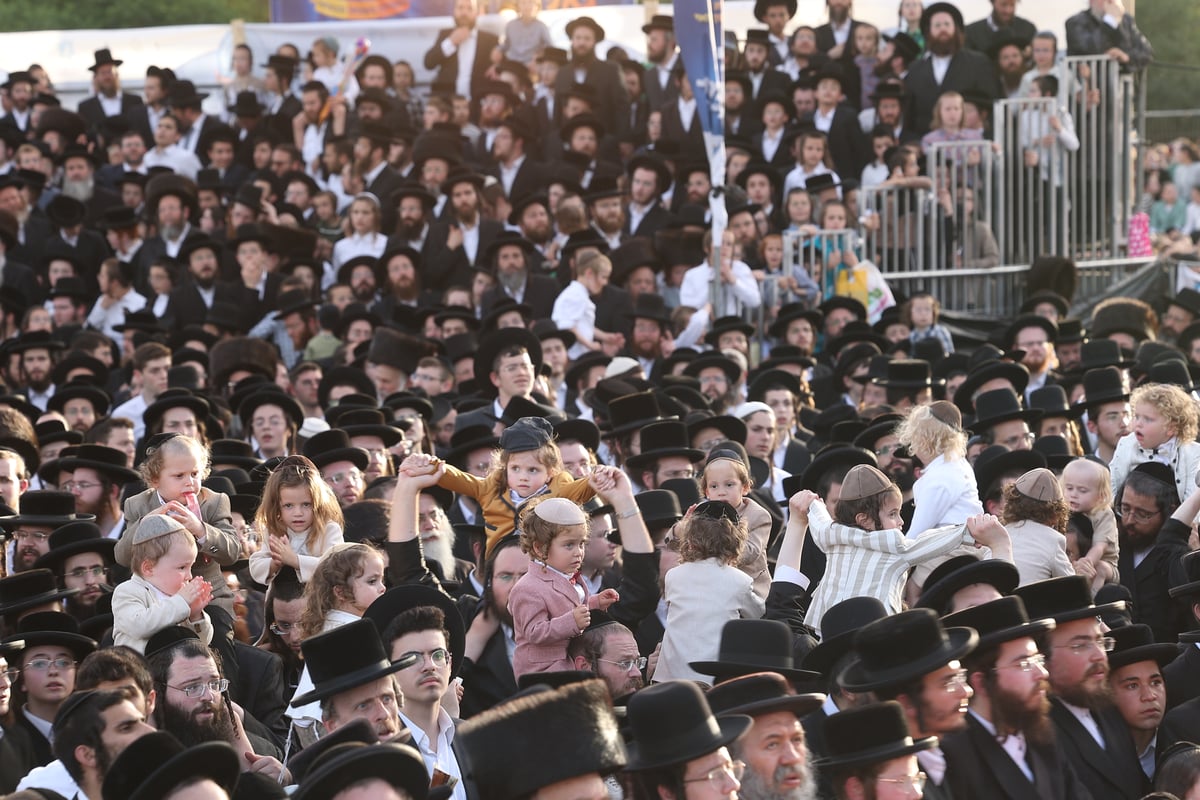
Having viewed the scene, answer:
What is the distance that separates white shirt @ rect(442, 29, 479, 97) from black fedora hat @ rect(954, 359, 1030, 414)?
9957 millimetres

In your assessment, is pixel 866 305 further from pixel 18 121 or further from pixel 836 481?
pixel 18 121

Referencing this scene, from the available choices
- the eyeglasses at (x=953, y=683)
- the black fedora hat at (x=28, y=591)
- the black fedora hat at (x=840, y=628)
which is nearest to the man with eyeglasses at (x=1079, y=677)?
the black fedora hat at (x=840, y=628)

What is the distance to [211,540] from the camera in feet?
25.8

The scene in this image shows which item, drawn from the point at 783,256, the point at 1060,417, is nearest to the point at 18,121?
the point at 783,256

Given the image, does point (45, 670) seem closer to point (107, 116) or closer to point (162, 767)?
point (162, 767)

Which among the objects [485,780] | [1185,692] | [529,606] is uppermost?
[485,780]

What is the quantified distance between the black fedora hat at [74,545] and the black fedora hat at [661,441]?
284 cm

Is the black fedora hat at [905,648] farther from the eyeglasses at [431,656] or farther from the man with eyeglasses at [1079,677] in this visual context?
the eyeglasses at [431,656]

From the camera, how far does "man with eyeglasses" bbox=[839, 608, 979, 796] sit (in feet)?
18.2

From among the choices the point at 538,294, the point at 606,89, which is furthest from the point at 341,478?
the point at 606,89

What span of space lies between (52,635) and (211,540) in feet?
2.80

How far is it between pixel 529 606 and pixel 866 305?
8.83 meters

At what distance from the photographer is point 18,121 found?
21766mm

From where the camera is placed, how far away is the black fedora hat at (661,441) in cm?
991
